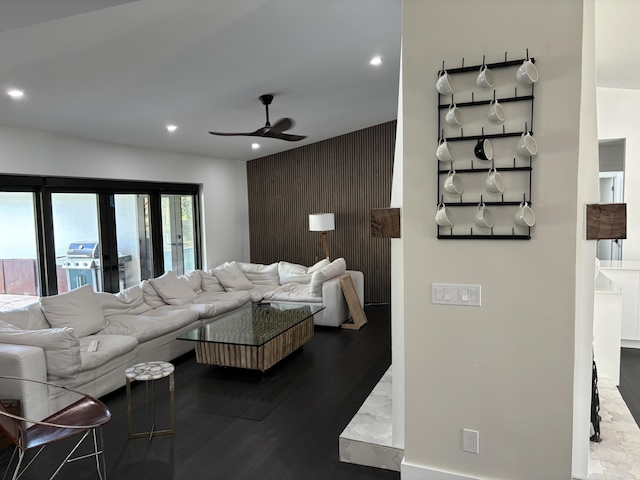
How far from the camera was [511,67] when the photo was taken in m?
2.23

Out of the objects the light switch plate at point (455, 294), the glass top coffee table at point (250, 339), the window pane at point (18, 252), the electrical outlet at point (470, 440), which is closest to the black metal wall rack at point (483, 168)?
the light switch plate at point (455, 294)

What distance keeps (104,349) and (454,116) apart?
336 cm

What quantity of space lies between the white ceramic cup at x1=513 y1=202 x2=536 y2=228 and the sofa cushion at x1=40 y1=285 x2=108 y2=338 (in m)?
3.84

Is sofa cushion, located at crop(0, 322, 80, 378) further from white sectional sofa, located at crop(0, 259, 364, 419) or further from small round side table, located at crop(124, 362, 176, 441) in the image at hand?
small round side table, located at crop(124, 362, 176, 441)

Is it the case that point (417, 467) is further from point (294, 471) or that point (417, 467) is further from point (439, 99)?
point (439, 99)

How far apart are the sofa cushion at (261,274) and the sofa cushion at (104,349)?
317 centimetres

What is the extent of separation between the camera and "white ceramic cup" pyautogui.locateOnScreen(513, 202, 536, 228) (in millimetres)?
2201

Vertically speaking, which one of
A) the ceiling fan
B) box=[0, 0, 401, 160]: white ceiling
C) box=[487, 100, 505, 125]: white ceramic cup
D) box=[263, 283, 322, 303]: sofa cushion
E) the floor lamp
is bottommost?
box=[263, 283, 322, 303]: sofa cushion

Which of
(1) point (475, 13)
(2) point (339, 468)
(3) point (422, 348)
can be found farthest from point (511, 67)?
(2) point (339, 468)

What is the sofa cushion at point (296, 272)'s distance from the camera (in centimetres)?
716

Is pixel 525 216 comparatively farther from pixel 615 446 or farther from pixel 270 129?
pixel 270 129

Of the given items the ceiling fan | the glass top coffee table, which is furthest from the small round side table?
the ceiling fan

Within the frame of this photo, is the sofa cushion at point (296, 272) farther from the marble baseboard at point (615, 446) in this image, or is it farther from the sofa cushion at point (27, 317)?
the marble baseboard at point (615, 446)

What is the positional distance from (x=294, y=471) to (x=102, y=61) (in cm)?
316
